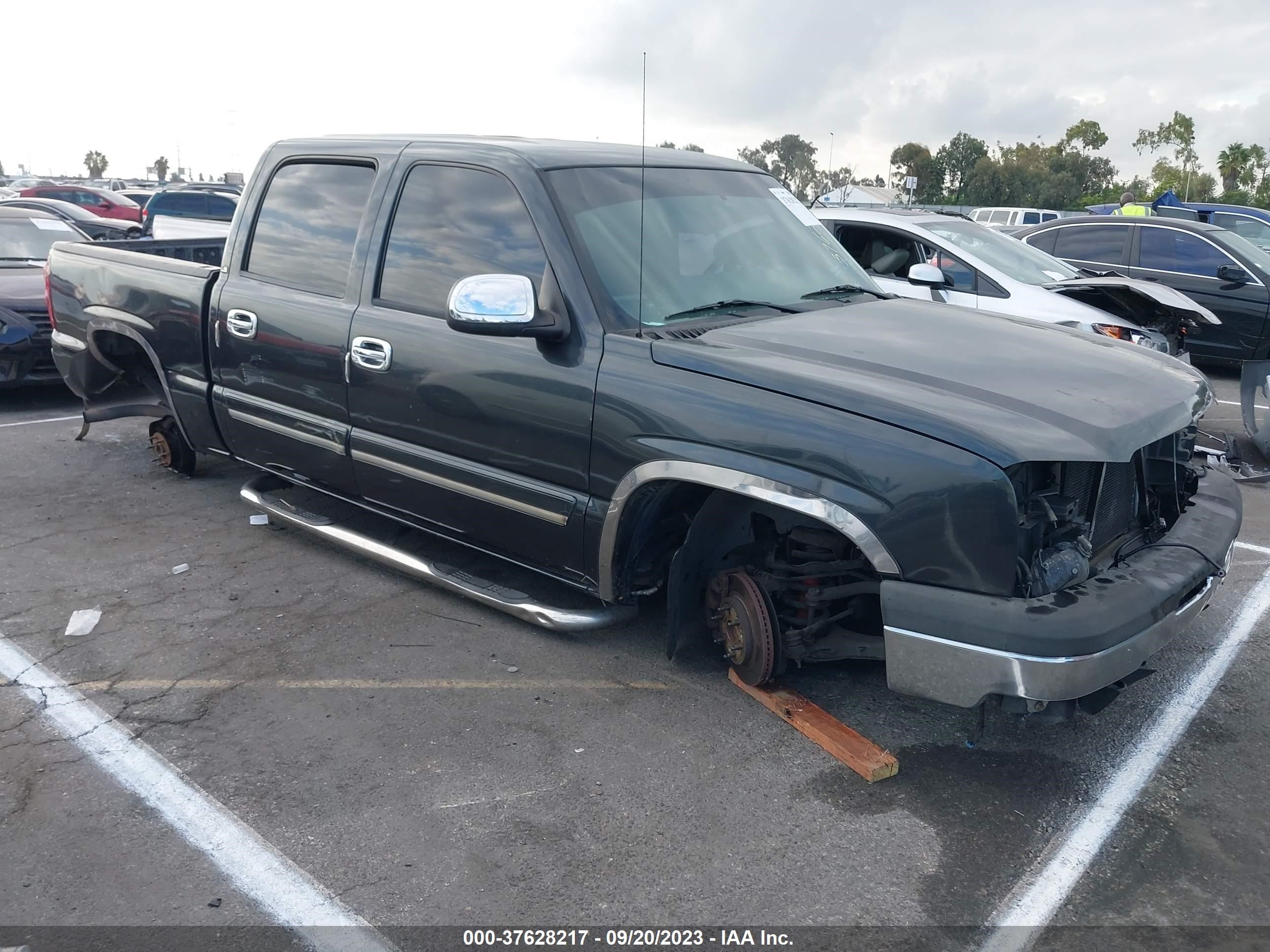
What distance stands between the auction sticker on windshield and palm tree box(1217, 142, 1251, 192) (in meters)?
73.8

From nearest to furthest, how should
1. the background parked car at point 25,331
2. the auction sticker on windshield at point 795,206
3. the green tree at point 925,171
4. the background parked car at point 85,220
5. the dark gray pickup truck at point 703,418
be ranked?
the dark gray pickup truck at point 703,418, the auction sticker on windshield at point 795,206, the background parked car at point 25,331, the background parked car at point 85,220, the green tree at point 925,171

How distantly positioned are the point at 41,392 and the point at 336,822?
25.0 feet

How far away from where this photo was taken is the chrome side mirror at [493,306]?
3.32 metres

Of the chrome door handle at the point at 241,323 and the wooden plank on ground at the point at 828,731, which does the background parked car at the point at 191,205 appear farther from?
the wooden plank on ground at the point at 828,731

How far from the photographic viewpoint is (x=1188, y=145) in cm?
6544

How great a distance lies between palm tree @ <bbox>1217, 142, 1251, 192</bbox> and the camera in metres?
69.2

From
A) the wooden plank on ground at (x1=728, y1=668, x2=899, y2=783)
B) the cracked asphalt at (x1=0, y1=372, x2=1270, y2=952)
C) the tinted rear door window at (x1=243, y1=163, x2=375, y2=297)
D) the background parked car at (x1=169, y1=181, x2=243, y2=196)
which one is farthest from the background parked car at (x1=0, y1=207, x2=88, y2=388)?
the background parked car at (x1=169, y1=181, x2=243, y2=196)

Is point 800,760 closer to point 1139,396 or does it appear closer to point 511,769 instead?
point 511,769

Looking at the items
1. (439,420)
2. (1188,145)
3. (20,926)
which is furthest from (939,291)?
(1188,145)

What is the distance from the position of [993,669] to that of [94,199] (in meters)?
27.4

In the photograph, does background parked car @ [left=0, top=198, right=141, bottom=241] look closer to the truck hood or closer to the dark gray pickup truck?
the dark gray pickup truck

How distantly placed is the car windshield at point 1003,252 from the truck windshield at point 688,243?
4138 millimetres

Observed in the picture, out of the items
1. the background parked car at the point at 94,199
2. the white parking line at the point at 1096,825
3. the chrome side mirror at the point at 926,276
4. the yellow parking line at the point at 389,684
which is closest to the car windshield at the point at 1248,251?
the chrome side mirror at the point at 926,276

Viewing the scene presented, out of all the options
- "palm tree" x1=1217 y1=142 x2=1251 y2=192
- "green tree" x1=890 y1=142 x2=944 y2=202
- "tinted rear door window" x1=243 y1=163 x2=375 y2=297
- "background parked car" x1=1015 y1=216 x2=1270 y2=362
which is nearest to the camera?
"tinted rear door window" x1=243 y1=163 x2=375 y2=297
